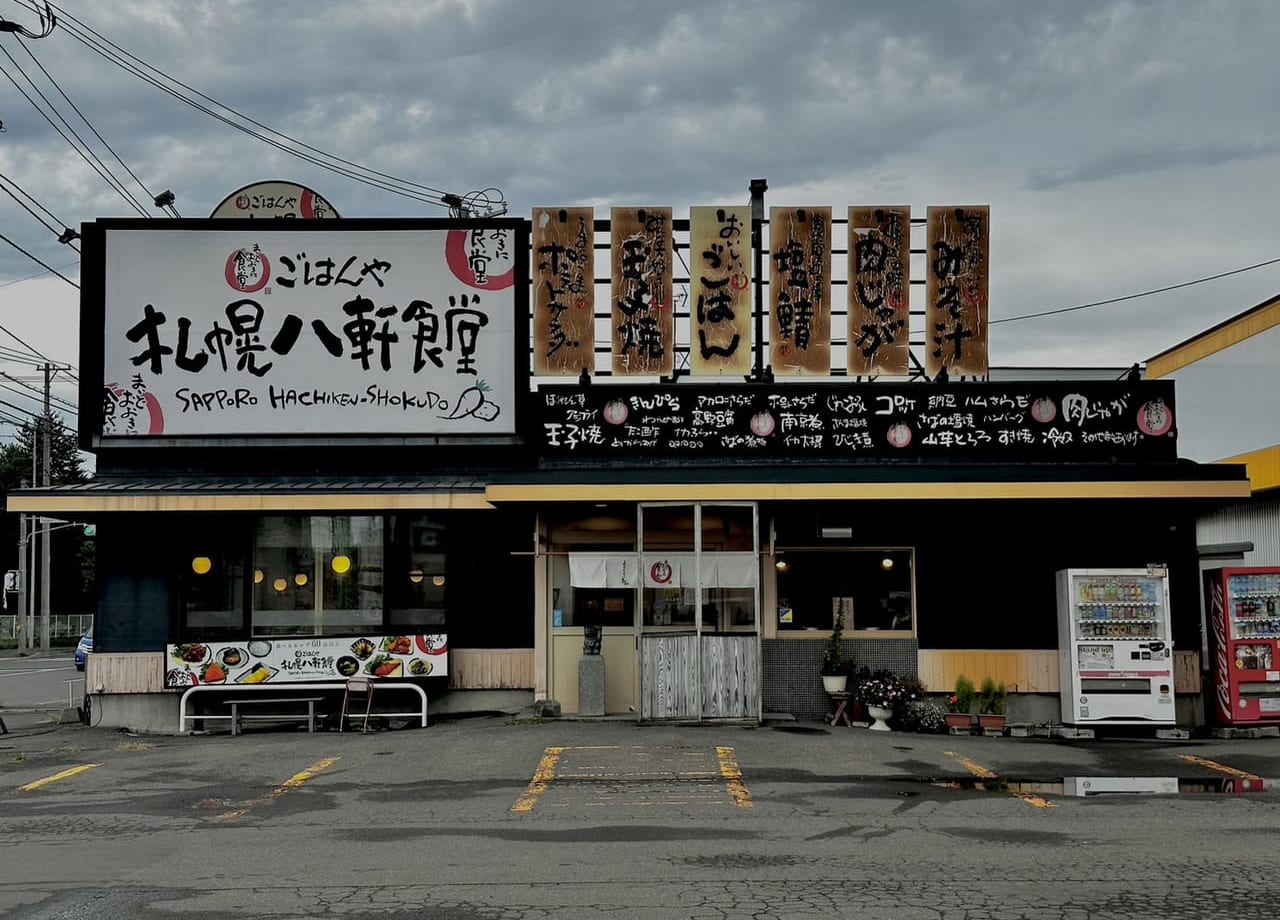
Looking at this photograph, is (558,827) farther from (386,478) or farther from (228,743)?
(386,478)

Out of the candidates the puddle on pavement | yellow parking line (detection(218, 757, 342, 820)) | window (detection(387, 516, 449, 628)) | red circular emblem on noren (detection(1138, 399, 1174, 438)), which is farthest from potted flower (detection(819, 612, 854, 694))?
yellow parking line (detection(218, 757, 342, 820))

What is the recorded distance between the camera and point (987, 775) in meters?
13.7

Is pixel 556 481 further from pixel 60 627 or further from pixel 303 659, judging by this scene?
pixel 60 627

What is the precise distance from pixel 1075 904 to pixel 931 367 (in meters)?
12.9

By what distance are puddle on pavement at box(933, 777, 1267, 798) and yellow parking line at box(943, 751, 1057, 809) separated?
141 millimetres

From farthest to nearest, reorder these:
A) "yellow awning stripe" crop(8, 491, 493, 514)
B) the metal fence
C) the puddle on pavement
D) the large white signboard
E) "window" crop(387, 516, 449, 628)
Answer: the metal fence
the large white signboard
"window" crop(387, 516, 449, 628)
"yellow awning stripe" crop(8, 491, 493, 514)
the puddle on pavement

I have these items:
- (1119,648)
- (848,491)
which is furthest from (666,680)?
(1119,648)

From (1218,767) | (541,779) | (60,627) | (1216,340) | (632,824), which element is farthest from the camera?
(60,627)

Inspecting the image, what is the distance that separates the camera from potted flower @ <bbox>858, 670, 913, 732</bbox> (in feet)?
57.5

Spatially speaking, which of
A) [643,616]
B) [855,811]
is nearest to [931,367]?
[643,616]

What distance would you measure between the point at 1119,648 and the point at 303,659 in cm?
1158

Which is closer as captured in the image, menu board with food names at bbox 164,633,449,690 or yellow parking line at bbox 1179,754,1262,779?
yellow parking line at bbox 1179,754,1262,779

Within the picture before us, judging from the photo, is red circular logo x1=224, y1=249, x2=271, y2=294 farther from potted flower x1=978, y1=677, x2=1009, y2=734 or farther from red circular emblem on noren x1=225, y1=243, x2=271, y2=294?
potted flower x1=978, y1=677, x2=1009, y2=734

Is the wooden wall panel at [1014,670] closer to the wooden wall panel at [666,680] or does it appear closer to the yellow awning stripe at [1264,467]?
the wooden wall panel at [666,680]
